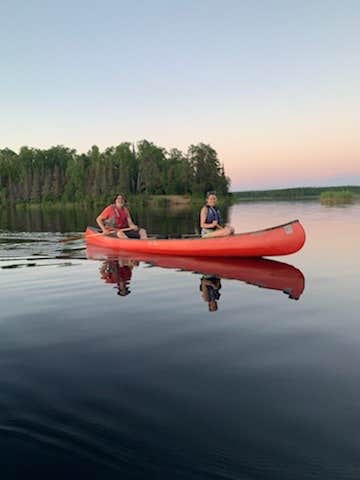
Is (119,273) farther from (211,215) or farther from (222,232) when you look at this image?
(211,215)

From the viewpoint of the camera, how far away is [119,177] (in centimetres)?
9669

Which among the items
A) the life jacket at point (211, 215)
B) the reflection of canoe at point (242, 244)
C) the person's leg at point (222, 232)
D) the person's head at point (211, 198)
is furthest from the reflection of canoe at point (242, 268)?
the person's head at point (211, 198)

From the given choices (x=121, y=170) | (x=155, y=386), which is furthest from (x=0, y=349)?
(x=121, y=170)

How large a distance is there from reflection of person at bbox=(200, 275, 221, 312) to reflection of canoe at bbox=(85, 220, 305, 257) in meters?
2.36

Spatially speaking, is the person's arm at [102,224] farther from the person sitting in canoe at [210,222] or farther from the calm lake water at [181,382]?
the calm lake water at [181,382]

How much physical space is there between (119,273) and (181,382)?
23.7 feet

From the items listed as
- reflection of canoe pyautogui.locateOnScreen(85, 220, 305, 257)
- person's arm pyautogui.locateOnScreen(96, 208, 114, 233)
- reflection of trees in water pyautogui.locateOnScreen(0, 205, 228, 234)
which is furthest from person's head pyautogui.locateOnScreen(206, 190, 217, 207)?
reflection of trees in water pyautogui.locateOnScreen(0, 205, 228, 234)

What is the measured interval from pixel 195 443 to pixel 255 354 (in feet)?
6.79

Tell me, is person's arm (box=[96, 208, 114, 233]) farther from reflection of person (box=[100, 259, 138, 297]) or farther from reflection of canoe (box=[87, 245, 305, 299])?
reflection of person (box=[100, 259, 138, 297])

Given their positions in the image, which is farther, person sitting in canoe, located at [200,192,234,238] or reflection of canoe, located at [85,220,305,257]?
person sitting in canoe, located at [200,192,234,238]

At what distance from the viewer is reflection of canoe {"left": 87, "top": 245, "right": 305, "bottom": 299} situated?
9477 mm

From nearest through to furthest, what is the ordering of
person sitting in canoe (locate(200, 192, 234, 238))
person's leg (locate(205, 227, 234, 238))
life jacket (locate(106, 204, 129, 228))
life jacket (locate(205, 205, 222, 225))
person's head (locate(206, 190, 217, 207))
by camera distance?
1. person's head (locate(206, 190, 217, 207))
2. person's leg (locate(205, 227, 234, 238))
3. person sitting in canoe (locate(200, 192, 234, 238))
4. life jacket (locate(205, 205, 222, 225))
5. life jacket (locate(106, 204, 129, 228))

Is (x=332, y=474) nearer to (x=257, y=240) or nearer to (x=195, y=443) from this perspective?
(x=195, y=443)

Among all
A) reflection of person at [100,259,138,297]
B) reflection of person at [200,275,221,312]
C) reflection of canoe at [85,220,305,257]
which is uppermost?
reflection of canoe at [85,220,305,257]
